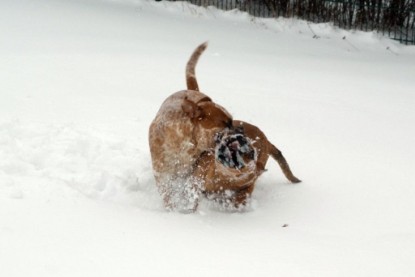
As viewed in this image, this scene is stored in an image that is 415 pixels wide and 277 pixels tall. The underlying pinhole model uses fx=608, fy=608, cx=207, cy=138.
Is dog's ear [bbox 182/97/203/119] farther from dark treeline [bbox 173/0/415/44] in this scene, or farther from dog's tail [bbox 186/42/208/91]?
dark treeline [bbox 173/0/415/44]

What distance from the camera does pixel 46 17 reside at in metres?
9.86

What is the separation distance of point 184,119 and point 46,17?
6.82 m

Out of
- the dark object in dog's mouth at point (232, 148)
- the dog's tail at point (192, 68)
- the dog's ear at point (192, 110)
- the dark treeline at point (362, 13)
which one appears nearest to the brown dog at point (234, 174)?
the dark object in dog's mouth at point (232, 148)

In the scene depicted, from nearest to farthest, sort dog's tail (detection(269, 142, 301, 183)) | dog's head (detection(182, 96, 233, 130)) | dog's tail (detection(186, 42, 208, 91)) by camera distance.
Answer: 1. dog's head (detection(182, 96, 233, 130))
2. dog's tail (detection(269, 142, 301, 183))
3. dog's tail (detection(186, 42, 208, 91))

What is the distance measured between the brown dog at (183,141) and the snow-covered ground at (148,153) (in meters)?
0.16

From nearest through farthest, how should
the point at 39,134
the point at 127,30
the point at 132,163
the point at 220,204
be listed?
1. the point at 220,204
2. the point at 132,163
3. the point at 39,134
4. the point at 127,30

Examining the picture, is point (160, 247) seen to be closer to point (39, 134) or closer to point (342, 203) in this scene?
point (342, 203)

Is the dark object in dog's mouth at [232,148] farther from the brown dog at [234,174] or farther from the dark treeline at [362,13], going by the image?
the dark treeline at [362,13]

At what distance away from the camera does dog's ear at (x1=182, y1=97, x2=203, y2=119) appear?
12.1ft

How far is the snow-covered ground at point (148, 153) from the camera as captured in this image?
10.1ft

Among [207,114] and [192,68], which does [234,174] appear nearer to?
[207,114]

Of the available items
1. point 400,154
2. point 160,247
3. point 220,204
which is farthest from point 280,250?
point 400,154

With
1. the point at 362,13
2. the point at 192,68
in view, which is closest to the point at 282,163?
the point at 192,68

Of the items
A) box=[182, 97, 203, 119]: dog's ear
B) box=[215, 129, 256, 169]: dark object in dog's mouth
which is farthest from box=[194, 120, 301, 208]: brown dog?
box=[182, 97, 203, 119]: dog's ear
